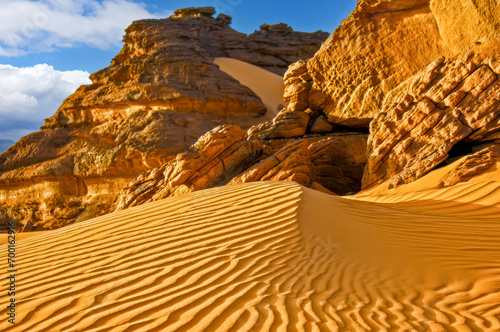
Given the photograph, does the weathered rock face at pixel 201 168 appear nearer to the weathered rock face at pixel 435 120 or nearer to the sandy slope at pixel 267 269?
the weathered rock face at pixel 435 120

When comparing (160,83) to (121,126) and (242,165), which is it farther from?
(242,165)

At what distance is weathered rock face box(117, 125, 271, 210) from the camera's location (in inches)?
380

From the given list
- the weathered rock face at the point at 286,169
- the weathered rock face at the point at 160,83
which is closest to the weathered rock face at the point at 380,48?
the weathered rock face at the point at 286,169

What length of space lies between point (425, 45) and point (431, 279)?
8.31 metres

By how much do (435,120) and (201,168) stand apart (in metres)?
5.96

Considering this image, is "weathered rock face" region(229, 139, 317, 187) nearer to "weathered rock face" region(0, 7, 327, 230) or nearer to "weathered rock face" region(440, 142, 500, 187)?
"weathered rock face" region(440, 142, 500, 187)

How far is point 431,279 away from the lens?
3.20 meters

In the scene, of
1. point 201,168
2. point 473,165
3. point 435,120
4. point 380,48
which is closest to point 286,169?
point 201,168

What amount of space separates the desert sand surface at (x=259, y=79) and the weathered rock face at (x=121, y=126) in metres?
1.83

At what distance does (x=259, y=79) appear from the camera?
24.9m

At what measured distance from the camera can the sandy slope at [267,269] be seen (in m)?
2.46

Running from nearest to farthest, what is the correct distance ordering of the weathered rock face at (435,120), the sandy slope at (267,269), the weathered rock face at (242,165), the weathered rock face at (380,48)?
the sandy slope at (267,269)
the weathered rock face at (435,120)
the weathered rock face at (380,48)
the weathered rock face at (242,165)

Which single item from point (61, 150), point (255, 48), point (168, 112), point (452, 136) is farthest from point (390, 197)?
point (255, 48)

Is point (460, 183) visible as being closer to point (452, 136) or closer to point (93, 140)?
point (452, 136)
